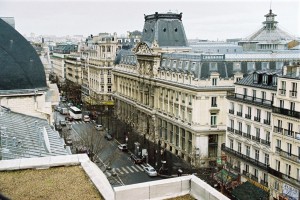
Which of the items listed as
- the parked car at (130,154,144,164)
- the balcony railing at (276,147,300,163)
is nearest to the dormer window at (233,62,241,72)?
the parked car at (130,154,144,164)

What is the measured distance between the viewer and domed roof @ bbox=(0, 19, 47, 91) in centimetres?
3478

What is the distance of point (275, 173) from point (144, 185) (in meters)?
36.2

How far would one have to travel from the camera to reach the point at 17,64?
3569cm

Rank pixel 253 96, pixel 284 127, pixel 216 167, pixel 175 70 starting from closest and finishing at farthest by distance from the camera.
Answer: pixel 284 127 → pixel 253 96 → pixel 216 167 → pixel 175 70

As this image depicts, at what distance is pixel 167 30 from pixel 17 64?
6217 centimetres

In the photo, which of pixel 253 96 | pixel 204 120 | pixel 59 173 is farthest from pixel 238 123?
pixel 59 173

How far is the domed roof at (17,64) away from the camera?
34781 millimetres

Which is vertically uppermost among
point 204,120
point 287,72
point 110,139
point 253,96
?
point 287,72

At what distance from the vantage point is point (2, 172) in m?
19.0

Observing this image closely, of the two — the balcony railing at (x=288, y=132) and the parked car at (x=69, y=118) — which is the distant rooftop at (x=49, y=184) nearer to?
the balcony railing at (x=288, y=132)

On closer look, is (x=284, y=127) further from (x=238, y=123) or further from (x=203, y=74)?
(x=203, y=74)

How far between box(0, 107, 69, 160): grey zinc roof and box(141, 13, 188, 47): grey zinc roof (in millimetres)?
60903

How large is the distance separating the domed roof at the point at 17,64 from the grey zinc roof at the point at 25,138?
270cm

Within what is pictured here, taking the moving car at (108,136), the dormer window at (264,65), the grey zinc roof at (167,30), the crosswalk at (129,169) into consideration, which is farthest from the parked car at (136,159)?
the grey zinc roof at (167,30)
